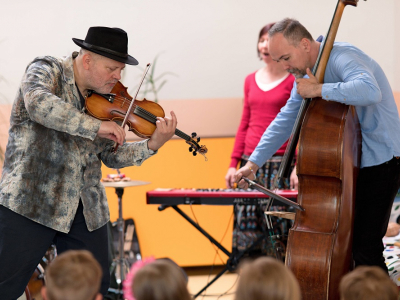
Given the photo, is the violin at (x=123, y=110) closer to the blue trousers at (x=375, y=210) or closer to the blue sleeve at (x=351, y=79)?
the blue sleeve at (x=351, y=79)

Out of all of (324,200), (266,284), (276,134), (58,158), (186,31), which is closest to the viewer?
(266,284)

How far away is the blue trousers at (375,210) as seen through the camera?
245 centimetres

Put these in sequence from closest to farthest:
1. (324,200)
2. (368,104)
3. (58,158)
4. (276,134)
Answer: (58,158), (368,104), (324,200), (276,134)

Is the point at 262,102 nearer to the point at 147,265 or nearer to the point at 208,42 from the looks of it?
the point at 208,42

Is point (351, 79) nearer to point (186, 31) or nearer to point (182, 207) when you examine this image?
point (186, 31)

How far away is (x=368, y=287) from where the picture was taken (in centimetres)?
129

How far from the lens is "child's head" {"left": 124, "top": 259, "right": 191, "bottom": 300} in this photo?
129 cm

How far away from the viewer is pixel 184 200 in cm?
332

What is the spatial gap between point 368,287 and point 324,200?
1.13 m

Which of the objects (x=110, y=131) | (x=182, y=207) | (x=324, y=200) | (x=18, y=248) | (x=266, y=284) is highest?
(x=110, y=131)

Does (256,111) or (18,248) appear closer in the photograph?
(18,248)

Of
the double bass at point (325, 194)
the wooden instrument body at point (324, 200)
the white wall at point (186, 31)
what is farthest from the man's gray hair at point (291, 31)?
the white wall at point (186, 31)

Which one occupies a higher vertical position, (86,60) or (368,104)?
(86,60)

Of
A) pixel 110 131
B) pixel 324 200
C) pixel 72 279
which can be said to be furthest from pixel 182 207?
pixel 72 279
